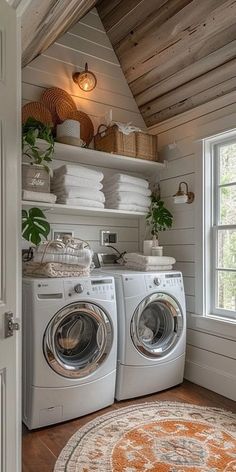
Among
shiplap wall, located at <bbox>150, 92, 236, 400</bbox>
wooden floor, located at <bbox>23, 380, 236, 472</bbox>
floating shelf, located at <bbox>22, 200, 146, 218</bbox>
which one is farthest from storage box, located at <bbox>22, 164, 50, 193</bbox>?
wooden floor, located at <bbox>23, 380, 236, 472</bbox>

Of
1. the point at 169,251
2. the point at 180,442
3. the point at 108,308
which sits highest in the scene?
the point at 169,251

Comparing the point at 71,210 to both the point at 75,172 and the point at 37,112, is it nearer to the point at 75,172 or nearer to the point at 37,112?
the point at 75,172

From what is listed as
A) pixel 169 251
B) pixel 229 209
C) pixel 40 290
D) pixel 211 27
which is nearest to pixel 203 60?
pixel 211 27

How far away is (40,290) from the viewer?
2.05 metres

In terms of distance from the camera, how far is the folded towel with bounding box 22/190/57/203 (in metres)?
2.30

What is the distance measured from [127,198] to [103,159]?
15.4 inches

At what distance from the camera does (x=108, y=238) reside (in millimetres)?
3086

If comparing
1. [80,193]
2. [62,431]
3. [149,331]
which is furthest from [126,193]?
[62,431]

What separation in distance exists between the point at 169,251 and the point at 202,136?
1053 millimetres

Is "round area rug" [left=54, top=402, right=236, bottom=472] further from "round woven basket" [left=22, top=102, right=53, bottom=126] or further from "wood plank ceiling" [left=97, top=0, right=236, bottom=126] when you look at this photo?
"wood plank ceiling" [left=97, top=0, right=236, bottom=126]

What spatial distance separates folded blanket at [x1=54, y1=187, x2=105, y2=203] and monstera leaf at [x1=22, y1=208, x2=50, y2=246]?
29 cm

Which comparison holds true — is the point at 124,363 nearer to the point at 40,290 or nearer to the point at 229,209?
the point at 40,290

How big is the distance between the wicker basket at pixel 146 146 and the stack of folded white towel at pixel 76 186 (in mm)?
494

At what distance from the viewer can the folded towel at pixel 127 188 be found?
281 cm
